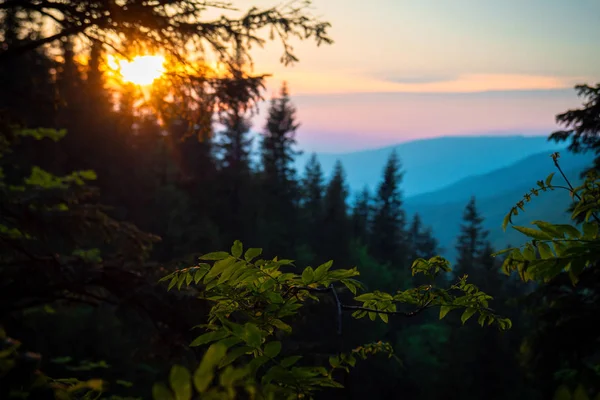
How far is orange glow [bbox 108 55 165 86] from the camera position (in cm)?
541

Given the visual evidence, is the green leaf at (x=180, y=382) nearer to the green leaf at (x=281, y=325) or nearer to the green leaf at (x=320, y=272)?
the green leaf at (x=281, y=325)

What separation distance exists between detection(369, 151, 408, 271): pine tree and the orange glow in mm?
49916

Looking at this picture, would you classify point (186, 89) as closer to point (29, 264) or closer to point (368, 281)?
point (29, 264)

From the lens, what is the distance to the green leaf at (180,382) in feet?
4.05

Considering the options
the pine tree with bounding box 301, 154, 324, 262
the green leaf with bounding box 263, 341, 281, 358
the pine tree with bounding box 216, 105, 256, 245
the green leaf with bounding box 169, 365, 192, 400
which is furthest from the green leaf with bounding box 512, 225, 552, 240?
the pine tree with bounding box 301, 154, 324, 262

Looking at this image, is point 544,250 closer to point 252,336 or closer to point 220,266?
point 252,336

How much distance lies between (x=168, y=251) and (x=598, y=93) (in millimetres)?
25304

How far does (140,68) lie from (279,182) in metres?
38.7

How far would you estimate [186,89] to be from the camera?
5.73 m

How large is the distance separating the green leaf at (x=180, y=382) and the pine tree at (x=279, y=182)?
33.8 metres

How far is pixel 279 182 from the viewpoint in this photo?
4428cm

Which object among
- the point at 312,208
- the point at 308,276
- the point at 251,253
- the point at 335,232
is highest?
the point at 312,208

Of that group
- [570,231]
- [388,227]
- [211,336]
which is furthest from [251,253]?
[388,227]

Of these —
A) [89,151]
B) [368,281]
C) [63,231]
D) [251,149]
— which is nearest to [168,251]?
[89,151]
